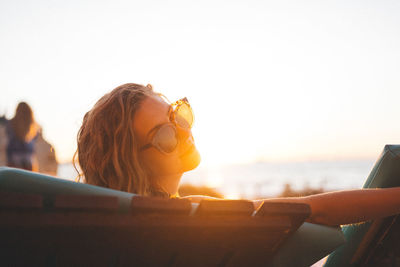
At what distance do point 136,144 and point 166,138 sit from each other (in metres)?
0.18

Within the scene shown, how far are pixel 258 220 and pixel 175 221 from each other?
0.31m

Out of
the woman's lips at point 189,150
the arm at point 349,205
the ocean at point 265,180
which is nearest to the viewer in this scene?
the arm at point 349,205

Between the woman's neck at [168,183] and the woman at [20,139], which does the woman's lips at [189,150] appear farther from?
the woman at [20,139]

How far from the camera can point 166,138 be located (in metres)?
2.03

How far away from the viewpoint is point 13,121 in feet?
26.1

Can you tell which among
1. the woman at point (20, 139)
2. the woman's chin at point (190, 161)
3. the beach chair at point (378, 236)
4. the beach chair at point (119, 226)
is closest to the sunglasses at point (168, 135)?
the woman's chin at point (190, 161)

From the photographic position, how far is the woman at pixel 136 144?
2.01 m

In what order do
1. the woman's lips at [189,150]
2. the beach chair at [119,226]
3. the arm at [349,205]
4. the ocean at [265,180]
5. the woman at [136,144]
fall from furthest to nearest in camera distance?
the ocean at [265,180] < the woman's lips at [189,150] < the woman at [136,144] < the arm at [349,205] < the beach chair at [119,226]

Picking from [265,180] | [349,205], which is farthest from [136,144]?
[265,180]

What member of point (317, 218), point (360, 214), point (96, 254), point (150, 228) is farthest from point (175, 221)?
point (360, 214)

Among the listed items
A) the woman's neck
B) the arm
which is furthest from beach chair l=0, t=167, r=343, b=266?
the woman's neck

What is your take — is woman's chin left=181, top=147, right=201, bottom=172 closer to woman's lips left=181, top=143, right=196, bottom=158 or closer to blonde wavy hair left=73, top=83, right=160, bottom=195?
woman's lips left=181, top=143, right=196, bottom=158

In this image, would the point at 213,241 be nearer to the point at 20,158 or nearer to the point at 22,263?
the point at 22,263

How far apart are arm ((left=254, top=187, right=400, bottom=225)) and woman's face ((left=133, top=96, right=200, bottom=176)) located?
621 mm
